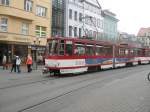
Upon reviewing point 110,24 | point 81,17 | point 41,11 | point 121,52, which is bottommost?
point 121,52

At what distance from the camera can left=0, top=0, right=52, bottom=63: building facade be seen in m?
41.0

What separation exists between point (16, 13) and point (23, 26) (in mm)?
2779

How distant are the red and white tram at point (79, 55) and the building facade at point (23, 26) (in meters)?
13.3

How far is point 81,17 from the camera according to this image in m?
62.3

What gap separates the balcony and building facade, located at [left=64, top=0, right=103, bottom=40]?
10.7 m

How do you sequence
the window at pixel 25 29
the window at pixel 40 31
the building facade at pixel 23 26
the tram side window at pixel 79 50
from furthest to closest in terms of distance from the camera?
the window at pixel 40 31 < the window at pixel 25 29 < the building facade at pixel 23 26 < the tram side window at pixel 79 50

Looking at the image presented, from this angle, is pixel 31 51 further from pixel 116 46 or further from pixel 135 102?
pixel 135 102

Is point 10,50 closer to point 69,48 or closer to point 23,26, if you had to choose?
point 23,26

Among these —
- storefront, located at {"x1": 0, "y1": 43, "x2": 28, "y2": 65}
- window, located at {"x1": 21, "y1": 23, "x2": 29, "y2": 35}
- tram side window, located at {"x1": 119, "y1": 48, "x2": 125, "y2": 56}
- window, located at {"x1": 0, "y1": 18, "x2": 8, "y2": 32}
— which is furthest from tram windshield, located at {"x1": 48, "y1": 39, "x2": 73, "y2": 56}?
window, located at {"x1": 21, "y1": 23, "x2": 29, "y2": 35}

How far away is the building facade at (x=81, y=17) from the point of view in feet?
188

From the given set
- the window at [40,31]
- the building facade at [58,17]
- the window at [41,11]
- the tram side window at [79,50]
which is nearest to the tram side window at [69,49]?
the tram side window at [79,50]

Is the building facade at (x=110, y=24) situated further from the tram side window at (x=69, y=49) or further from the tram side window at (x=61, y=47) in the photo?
the tram side window at (x=61, y=47)

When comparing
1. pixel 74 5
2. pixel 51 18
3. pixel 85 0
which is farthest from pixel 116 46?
pixel 85 0

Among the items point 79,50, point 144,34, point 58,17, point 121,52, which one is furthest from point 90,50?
point 144,34
